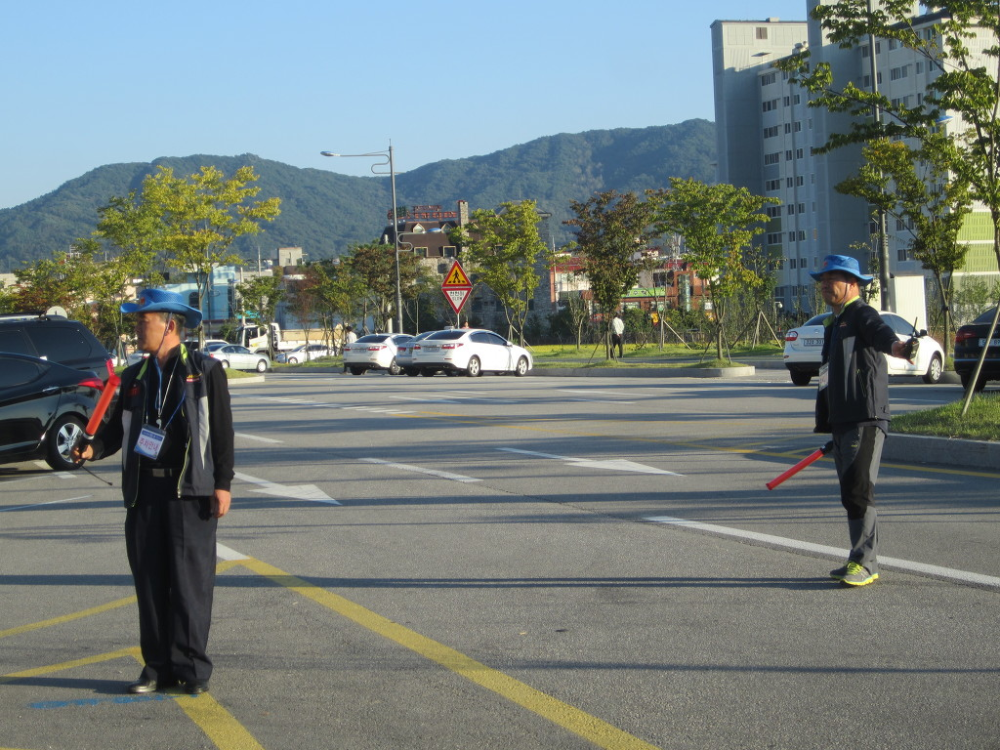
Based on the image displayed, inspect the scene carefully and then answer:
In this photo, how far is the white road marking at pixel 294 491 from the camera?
11.0 meters

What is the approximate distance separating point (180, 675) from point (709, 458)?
8.43 metres

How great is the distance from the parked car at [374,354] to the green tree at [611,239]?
770cm

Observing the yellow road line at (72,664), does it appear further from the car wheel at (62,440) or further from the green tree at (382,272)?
the green tree at (382,272)

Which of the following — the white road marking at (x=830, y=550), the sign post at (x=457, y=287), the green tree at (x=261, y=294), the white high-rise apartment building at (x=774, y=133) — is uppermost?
the white high-rise apartment building at (x=774, y=133)

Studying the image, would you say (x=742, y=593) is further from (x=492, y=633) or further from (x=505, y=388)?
(x=505, y=388)

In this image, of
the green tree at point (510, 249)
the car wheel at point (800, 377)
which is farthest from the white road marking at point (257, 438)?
the green tree at point (510, 249)

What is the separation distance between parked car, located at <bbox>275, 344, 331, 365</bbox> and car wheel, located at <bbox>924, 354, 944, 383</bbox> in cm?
5337

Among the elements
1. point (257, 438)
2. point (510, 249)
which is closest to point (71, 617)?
point (257, 438)

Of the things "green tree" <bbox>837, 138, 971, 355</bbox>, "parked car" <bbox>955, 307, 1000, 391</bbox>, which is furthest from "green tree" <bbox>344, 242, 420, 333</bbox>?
"parked car" <bbox>955, 307, 1000, 391</bbox>

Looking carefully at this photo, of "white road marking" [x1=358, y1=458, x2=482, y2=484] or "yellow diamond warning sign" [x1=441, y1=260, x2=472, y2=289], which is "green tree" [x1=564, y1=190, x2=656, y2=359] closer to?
"yellow diamond warning sign" [x1=441, y1=260, x2=472, y2=289]

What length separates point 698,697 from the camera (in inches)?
193

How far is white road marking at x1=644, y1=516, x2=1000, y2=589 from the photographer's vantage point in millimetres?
6871

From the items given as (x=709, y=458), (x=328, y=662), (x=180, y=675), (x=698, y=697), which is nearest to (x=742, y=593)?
(x=698, y=697)

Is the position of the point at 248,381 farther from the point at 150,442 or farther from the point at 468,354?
the point at 150,442
